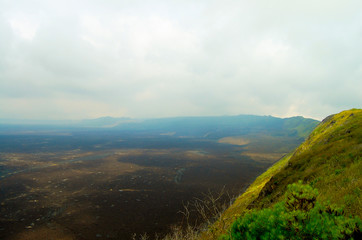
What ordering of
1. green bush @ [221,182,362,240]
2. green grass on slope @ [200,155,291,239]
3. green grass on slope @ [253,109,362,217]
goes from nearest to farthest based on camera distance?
green bush @ [221,182,362,240]
green grass on slope @ [200,155,291,239]
green grass on slope @ [253,109,362,217]

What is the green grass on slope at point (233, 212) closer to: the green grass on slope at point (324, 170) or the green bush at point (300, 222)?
the green bush at point (300, 222)

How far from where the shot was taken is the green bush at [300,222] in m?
4.97

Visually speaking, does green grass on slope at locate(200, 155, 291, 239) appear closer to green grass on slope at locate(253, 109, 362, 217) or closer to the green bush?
the green bush

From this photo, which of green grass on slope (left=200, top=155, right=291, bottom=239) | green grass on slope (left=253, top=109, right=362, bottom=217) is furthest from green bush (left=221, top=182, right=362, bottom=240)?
green grass on slope (left=253, top=109, right=362, bottom=217)

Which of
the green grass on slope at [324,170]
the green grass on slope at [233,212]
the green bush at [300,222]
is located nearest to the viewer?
the green bush at [300,222]

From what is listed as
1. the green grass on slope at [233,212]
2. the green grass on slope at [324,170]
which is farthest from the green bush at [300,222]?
the green grass on slope at [324,170]

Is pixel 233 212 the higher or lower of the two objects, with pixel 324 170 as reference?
lower

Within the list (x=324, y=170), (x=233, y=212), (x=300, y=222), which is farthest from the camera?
→ (x=233, y=212)

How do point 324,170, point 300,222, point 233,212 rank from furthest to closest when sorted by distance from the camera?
point 233,212 < point 324,170 < point 300,222

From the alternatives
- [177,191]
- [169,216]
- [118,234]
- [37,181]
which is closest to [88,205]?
[118,234]

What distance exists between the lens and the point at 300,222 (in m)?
5.56

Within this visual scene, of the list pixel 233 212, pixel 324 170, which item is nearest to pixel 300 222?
pixel 324 170

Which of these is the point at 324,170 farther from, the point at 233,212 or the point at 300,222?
the point at 300,222

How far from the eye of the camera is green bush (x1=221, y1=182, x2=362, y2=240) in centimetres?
497
